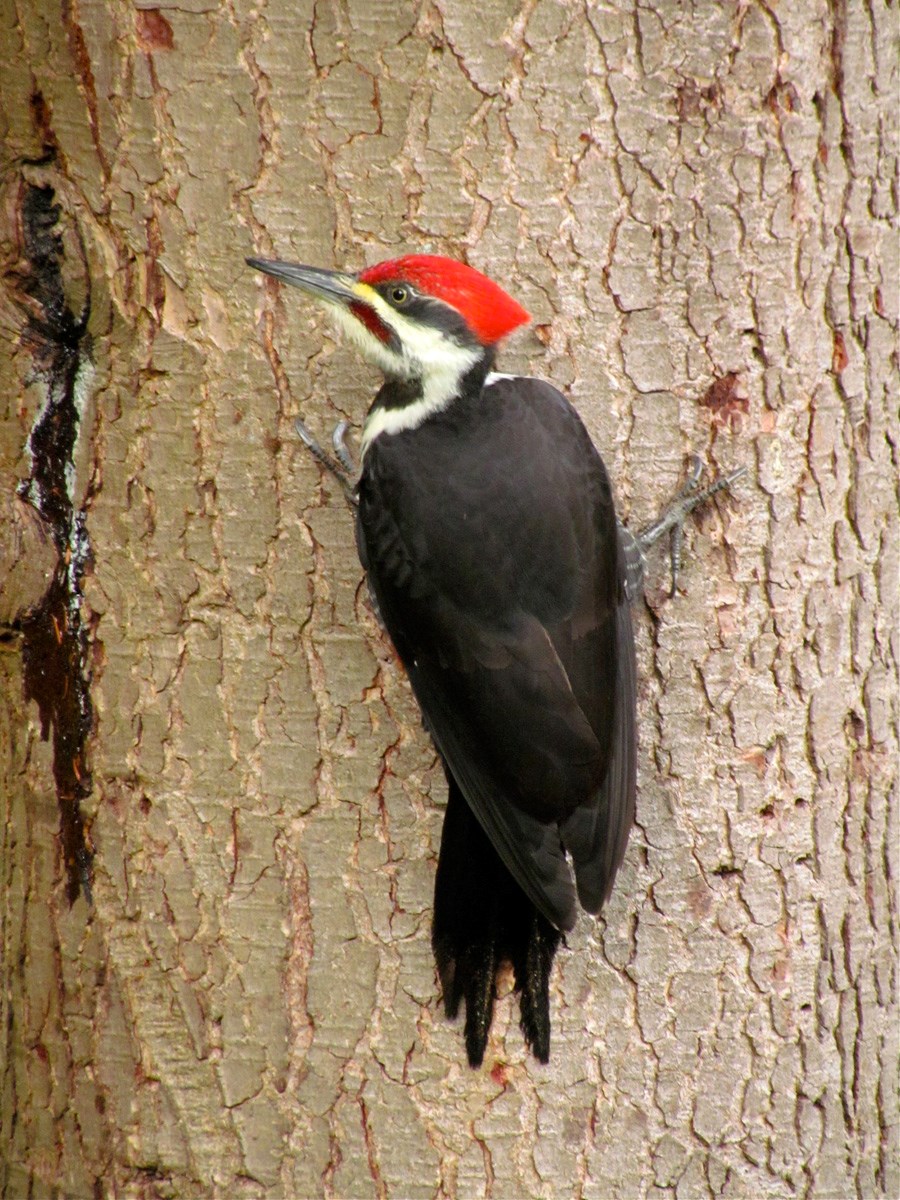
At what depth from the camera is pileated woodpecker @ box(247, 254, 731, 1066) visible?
2.20 meters

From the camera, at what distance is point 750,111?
7.19ft

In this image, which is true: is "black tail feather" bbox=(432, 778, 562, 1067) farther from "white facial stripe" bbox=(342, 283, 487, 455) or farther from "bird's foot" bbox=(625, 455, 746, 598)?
"white facial stripe" bbox=(342, 283, 487, 455)

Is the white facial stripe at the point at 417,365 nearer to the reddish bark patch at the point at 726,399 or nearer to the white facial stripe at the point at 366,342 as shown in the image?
the white facial stripe at the point at 366,342

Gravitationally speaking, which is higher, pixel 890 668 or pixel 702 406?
pixel 702 406

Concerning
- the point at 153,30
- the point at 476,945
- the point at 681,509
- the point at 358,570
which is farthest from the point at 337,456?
the point at 476,945

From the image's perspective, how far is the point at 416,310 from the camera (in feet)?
7.67

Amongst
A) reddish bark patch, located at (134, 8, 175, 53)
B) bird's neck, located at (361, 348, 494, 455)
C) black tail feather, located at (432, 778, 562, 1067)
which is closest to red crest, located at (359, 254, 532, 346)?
bird's neck, located at (361, 348, 494, 455)

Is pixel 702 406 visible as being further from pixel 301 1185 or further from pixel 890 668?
pixel 301 1185

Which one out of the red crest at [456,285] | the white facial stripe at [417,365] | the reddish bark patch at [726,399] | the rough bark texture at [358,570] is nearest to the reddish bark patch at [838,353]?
the rough bark texture at [358,570]

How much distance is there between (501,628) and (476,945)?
0.56 m

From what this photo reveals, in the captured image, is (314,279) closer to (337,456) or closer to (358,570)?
(337,456)

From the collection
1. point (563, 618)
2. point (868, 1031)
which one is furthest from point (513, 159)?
point (868, 1031)

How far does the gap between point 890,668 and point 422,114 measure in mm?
1301

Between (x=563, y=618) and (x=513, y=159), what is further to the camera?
(x=563, y=618)
